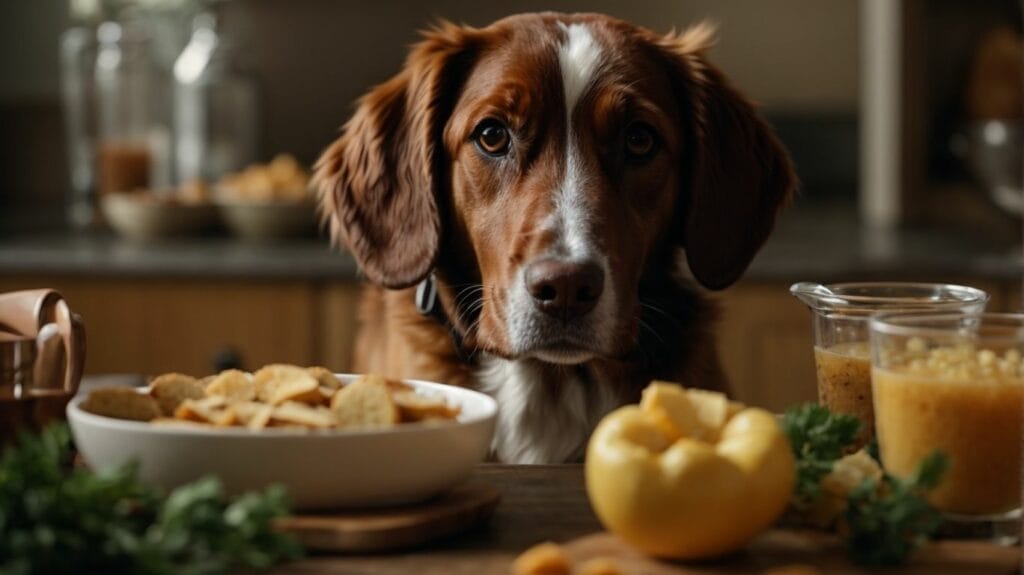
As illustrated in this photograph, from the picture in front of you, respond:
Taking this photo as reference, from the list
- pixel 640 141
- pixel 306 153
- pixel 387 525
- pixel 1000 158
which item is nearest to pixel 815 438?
pixel 387 525

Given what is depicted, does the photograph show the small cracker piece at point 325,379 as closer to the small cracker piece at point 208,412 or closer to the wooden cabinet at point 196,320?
the small cracker piece at point 208,412

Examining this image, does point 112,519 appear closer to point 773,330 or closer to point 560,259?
point 560,259

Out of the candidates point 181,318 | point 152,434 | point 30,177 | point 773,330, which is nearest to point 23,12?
point 30,177

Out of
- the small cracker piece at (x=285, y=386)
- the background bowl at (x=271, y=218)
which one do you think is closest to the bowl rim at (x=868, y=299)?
the small cracker piece at (x=285, y=386)

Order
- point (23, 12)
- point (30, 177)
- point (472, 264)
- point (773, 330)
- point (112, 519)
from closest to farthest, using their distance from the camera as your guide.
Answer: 1. point (112, 519)
2. point (472, 264)
3. point (773, 330)
4. point (23, 12)
5. point (30, 177)

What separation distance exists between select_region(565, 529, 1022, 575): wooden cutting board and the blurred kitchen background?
196cm

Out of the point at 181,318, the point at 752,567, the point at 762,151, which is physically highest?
the point at 762,151

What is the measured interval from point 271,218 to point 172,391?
7.83 ft

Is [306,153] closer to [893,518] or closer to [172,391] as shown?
[172,391]

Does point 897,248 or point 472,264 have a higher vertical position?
point 472,264

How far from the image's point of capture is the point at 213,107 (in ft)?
13.0

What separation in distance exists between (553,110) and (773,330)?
61.6 inches

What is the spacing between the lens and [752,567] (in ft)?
3.31

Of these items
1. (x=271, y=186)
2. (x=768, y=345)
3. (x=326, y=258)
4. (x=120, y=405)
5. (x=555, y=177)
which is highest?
(x=555, y=177)
